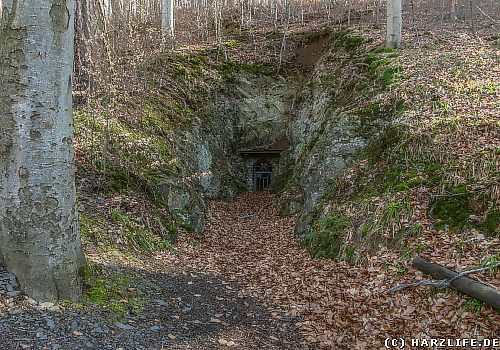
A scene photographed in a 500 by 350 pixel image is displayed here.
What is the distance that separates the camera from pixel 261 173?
17.9 m

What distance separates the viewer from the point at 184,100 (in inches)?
553

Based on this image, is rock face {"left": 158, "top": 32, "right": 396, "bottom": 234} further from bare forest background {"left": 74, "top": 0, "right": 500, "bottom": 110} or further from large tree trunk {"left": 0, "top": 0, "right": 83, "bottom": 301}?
large tree trunk {"left": 0, "top": 0, "right": 83, "bottom": 301}

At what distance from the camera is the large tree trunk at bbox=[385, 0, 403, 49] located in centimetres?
1295

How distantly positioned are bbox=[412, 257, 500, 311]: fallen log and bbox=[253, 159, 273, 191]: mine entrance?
1260 centimetres

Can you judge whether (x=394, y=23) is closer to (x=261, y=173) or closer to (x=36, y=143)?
(x=261, y=173)

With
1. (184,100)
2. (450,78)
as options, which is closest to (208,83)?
(184,100)

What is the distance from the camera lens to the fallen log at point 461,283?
4129mm

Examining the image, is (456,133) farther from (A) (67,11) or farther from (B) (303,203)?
(A) (67,11)

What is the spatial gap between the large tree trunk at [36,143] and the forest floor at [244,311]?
452mm

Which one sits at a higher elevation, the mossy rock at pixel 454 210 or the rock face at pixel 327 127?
the rock face at pixel 327 127

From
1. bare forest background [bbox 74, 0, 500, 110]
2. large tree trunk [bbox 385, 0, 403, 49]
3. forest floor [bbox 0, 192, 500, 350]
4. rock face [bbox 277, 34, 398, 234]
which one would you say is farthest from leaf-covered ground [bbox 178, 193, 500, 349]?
large tree trunk [bbox 385, 0, 403, 49]

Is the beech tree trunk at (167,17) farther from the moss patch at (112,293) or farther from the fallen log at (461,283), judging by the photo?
Result: the fallen log at (461,283)

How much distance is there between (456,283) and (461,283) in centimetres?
7

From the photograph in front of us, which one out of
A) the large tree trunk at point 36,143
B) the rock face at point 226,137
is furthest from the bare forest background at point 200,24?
the large tree trunk at point 36,143
